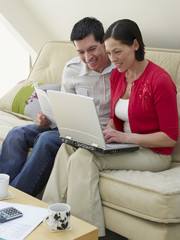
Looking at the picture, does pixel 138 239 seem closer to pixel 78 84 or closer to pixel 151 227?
pixel 151 227

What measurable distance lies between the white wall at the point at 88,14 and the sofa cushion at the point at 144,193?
105cm

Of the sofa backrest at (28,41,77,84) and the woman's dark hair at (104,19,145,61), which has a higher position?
the woman's dark hair at (104,19,145,61)

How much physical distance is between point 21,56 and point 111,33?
224 centimetres

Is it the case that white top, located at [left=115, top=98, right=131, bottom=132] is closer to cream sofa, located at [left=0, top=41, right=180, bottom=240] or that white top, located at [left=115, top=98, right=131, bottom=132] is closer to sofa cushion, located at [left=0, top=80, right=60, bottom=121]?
cream sofa, located at [left=0, top=41, right=180, bottom=240]

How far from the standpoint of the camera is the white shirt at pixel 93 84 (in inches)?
85.4

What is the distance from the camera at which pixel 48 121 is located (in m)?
2.19

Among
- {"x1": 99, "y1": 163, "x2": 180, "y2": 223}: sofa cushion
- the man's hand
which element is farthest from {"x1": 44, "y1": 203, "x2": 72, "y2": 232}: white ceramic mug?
the man's hand

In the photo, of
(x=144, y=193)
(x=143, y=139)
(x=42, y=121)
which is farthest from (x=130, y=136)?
(x=42, y=121)

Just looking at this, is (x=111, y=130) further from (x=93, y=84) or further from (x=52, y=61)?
(x=52, y=61)

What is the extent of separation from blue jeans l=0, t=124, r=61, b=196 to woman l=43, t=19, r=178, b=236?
140 mm

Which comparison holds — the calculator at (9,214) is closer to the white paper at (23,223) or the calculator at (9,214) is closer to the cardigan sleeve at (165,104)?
the white paper at (23,223)

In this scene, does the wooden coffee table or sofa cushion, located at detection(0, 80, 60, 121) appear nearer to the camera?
the wooden coffee table

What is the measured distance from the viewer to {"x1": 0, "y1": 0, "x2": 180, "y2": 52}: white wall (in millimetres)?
2502

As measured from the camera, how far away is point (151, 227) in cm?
161
